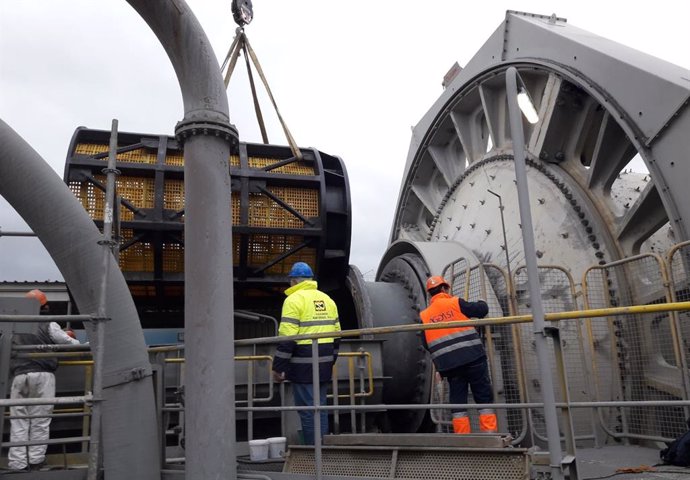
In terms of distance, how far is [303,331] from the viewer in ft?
16.3

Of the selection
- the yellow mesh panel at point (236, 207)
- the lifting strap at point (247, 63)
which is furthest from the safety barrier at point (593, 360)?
the lifting strap at point (247, 63)

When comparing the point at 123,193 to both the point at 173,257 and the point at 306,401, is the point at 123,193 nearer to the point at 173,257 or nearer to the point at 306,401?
the point at 173,257

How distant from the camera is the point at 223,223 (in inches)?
144

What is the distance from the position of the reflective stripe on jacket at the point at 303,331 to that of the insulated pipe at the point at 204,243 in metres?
1.32

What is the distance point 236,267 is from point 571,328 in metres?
4.07

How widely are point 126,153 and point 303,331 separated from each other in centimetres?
390

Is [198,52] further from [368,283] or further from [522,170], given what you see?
[368,283]

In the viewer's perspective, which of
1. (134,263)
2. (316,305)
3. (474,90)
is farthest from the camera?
(474,90)

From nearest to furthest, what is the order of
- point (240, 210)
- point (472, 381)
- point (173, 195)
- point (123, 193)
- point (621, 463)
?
point (621, 463)
point (472, 381)
point (123, 193)
point (240, 210)
point (173, 195)

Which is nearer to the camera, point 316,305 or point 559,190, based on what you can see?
point 316,305

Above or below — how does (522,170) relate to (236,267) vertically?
below

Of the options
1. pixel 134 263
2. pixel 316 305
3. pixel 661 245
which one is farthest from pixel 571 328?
pixel 134 263

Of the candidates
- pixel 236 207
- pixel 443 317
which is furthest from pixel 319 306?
pixel 236 207

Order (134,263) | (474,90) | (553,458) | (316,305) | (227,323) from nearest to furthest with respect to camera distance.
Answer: (553,458), (227,323), (316,305), (134,263), (474,90)
